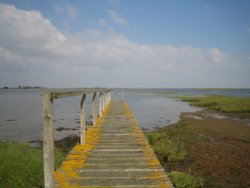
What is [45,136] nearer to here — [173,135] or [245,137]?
[173,135]

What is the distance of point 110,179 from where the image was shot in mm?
3791

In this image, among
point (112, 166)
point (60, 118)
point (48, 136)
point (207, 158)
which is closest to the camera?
point (48, 136)

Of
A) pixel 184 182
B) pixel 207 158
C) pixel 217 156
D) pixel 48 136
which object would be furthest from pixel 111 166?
pixel 217 156

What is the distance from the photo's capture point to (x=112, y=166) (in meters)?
4.38

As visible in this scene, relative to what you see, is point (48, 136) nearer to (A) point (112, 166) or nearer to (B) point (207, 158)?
(A) point (112, 166)

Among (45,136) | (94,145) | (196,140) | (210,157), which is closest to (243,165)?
(210,157)

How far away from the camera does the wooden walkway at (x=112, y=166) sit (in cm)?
368

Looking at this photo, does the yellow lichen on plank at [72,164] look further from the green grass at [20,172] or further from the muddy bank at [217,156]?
the muddy bank at [217,156]

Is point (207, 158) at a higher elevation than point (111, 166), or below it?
below

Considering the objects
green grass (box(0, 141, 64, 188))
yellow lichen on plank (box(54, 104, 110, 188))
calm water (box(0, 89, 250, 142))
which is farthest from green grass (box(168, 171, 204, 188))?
calm water (box(0, 89, 250, 142))

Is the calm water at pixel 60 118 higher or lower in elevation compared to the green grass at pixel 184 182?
lower

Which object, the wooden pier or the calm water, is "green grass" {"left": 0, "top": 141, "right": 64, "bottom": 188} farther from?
the calm water

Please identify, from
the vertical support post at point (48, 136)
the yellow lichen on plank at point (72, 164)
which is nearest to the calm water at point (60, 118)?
the vertical support post at point (48, 136)

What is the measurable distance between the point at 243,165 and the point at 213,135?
661 centimetres
